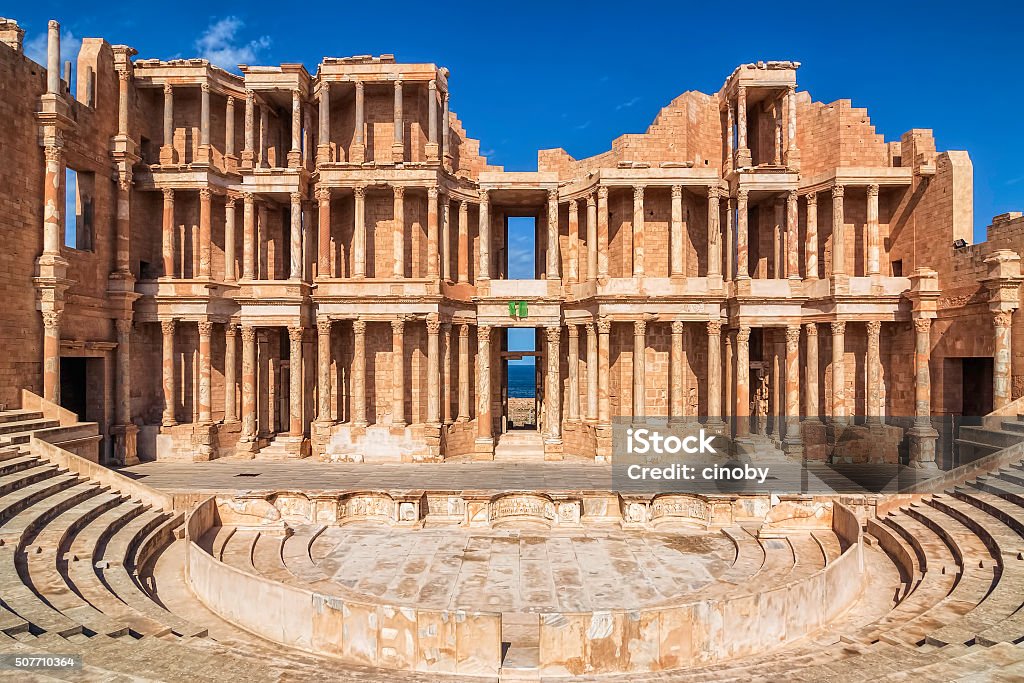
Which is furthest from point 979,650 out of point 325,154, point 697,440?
point 325,154

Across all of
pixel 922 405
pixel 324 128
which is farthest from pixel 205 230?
pixel 922 405

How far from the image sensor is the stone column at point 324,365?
2488 cm

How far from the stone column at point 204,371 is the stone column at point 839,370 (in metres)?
26.3

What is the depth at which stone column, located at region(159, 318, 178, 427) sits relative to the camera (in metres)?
24.2

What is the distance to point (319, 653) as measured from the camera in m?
9.02

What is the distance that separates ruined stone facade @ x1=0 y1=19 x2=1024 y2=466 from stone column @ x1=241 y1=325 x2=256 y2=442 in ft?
0.44

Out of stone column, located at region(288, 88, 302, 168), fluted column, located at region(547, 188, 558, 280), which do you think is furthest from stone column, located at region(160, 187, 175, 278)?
fluted column, located at region(547, 188, 558, 280)

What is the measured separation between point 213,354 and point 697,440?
21.4 m

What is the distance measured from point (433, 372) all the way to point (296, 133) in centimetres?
1236

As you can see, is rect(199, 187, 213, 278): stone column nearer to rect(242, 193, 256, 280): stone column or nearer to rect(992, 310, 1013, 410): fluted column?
rect(242, 193, 256, 280): stone column

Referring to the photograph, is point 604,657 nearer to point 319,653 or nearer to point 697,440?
point 319,653

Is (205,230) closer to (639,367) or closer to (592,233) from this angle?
(592,233)

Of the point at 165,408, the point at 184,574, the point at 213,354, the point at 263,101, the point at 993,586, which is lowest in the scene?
the point at 184,574

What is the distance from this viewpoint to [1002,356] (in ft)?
65.8
